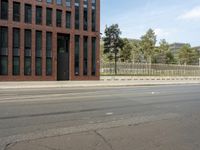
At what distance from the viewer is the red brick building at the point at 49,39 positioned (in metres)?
37.7

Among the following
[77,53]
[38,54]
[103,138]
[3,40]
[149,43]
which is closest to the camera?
[103,138]

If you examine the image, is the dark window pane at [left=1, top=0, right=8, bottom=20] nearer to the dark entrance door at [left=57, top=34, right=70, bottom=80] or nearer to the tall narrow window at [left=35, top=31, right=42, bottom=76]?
the tall narrow window at [left=35, top=31, right=42, bottom=76]

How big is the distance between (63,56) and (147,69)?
4136cm

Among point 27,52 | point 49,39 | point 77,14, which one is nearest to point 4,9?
point 27,52

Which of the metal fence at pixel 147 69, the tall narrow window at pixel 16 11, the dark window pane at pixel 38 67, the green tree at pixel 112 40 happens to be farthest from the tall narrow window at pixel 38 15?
the metal fence at pixel 147 69

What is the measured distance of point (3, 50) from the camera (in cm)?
3716

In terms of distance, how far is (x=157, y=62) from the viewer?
280 feet

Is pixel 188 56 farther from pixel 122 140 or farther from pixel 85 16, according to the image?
pixel 122 140

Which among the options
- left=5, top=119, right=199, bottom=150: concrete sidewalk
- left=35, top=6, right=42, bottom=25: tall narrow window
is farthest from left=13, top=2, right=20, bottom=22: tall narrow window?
left=5, top=119, right=199, bottom=150: concrete sidewalk

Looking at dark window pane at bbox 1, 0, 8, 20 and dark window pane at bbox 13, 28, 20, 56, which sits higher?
dark window pane at bbox 1, 0, 8, 20

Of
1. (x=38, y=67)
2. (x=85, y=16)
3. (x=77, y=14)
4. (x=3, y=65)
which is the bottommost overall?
(x=38, y=67)

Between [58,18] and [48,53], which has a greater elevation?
[58,18]

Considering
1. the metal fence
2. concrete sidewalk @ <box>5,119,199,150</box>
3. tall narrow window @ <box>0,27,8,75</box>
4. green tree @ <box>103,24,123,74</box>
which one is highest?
green tree @ <box>103,24,123,74</box>

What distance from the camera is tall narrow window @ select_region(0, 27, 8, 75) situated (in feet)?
122
